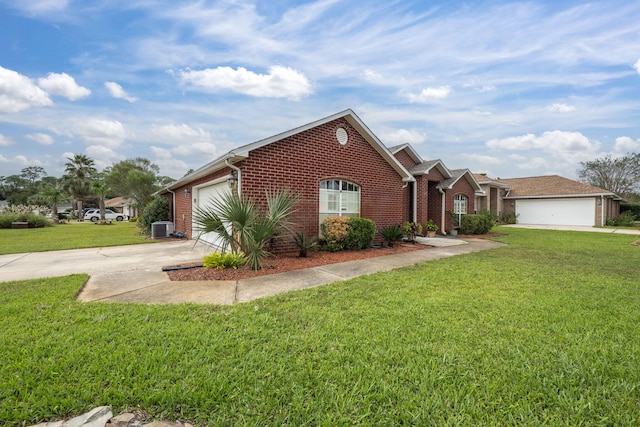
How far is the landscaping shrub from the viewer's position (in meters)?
9.01

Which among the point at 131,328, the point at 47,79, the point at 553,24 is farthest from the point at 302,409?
the point at 47,79

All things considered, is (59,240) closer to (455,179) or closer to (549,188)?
(455,179)

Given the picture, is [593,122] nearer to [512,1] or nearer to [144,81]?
[512,1]

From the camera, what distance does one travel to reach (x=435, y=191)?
15.2 meters

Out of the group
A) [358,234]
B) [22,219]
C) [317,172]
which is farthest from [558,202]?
[22,219]

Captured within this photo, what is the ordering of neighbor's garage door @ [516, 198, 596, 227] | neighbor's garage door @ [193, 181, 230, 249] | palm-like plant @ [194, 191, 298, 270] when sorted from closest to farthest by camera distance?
1. palm-like plant @ [194, 191, 298, 270]
2. neighbor's garage door @ [193, 181, 230, 249]
3. neighbor's garage door @ [516, 198, 596, 227]

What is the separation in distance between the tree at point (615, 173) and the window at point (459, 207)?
30.8 meters

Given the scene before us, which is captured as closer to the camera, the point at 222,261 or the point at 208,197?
the point at 222,261

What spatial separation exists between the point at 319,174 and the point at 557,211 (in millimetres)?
26514

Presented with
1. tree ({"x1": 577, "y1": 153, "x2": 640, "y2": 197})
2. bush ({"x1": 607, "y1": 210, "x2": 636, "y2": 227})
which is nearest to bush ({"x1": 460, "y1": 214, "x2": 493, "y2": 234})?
bush ({"x1": 607, "y1": 210, "x2": 636, "y2": 227})

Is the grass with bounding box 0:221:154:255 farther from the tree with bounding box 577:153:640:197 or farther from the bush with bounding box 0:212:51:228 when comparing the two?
the tree with bounding box 577:153:640:197

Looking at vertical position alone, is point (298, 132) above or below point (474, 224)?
above

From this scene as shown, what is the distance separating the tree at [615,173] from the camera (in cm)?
3212

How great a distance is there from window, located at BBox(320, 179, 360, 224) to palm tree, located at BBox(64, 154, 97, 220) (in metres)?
45.8
